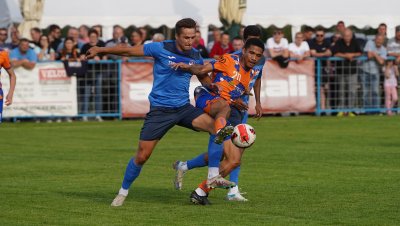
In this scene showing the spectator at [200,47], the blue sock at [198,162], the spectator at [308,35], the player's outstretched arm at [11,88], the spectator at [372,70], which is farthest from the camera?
the spectator at [308,35]

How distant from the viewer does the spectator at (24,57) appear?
88.2 ft

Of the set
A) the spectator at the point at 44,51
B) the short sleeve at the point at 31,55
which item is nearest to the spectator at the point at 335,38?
the spectator at the point at 44,51

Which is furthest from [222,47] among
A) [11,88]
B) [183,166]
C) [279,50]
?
[183,166]

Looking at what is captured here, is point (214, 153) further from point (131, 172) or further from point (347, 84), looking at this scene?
point (347, 84)

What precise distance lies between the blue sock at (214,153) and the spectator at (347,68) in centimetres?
1613

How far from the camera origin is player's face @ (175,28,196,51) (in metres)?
12.9

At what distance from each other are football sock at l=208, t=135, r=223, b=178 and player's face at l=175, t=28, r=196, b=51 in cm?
107

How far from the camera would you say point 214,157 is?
1333cm

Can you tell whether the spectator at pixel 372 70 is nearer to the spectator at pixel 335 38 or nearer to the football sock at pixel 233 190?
the spectator at pixel 335 38

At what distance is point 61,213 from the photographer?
1227 cm

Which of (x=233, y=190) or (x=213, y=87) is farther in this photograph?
(x=233, y=190)

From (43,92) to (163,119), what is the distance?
1444cm

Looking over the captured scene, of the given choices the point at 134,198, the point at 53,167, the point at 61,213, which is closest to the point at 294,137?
the point at 53,167

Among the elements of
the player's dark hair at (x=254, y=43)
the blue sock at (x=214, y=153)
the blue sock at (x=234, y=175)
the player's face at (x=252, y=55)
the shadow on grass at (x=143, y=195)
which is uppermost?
the player's dark hair at (x=254, y=43)
